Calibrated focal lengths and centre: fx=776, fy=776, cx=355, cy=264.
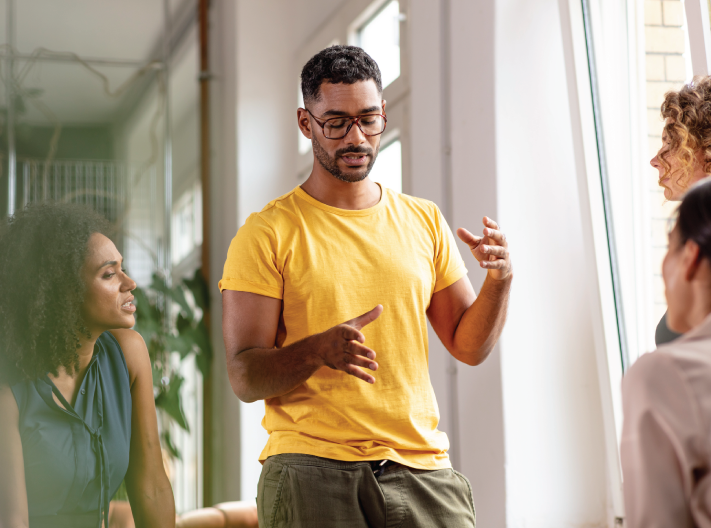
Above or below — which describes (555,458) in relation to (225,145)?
below

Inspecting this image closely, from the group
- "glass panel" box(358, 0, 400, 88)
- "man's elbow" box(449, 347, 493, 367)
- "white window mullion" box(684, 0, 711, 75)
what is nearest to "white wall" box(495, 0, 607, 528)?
"white window mullion" box(684, 0, 711, 75)

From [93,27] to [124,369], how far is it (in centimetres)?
298

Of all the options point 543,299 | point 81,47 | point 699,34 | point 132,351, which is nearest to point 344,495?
point 132,351

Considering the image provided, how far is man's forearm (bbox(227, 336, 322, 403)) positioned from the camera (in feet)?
4.24

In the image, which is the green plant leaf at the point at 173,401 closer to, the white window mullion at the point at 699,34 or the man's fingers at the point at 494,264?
the man's fingers at the point at 494,264

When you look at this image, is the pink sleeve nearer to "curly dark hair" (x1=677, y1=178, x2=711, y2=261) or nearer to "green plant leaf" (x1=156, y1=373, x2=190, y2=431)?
"curly dark hair" (x1=677, y1=178, x2=711, y2=261)

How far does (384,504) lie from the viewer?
53.2 inches

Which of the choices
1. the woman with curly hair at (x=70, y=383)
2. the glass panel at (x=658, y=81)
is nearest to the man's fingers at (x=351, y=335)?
the woman with curly hair at (x=70, y=383)

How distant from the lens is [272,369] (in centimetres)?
134

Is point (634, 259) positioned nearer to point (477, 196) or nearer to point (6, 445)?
point (477, 196)

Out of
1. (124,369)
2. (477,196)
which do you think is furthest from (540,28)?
(124,369)

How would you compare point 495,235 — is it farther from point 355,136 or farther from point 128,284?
point 128,284

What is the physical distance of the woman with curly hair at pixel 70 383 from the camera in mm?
1490

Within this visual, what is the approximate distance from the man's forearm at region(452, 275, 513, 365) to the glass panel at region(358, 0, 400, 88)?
1906 mm
